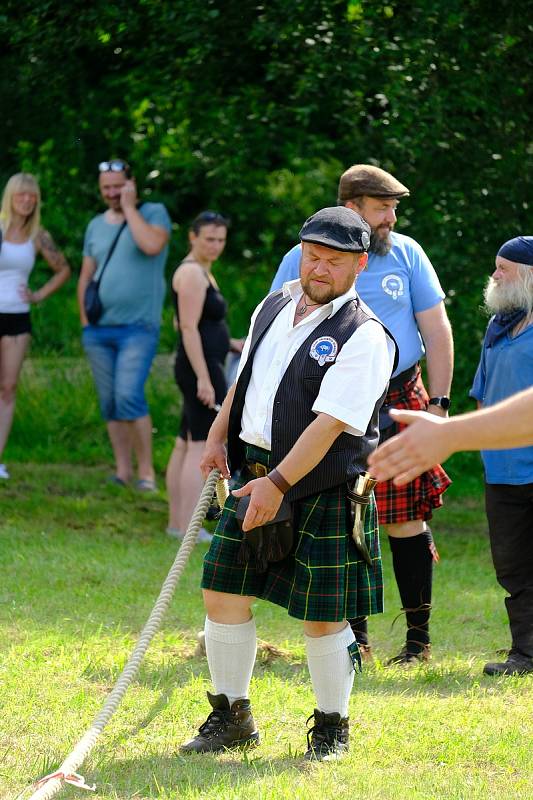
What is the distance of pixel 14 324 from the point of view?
29.8 feet

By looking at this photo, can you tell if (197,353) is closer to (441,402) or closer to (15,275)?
(15,275)

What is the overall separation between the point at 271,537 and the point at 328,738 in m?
0.71

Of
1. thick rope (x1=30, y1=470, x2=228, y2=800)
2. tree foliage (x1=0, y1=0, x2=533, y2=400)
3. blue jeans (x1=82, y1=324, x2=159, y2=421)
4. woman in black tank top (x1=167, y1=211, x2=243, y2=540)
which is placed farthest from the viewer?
blue jeans (x1=82, y1=324, x2=159, y2=421)

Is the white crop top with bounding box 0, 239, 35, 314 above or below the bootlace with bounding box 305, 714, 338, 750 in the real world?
above

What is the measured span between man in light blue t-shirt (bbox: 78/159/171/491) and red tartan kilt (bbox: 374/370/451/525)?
3.92 meters

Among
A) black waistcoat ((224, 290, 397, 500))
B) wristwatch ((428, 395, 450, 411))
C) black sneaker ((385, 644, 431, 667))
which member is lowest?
black sneaker ((385, 644, 431, 667))

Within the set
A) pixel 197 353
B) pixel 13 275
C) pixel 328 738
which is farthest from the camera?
pixel 13 275

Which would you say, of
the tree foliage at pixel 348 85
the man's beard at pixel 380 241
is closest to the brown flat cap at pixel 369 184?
the man's beard at pixel 380 241

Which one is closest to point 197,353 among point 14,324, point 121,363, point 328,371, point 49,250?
point 121,363

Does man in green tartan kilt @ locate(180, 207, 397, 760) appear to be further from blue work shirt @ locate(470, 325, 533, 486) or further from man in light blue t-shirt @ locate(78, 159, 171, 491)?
man in light blue t-shirt @ locate(78, 159, 171, 491)

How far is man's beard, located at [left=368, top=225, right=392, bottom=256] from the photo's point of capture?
526 cm

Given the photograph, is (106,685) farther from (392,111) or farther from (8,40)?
(8,40)

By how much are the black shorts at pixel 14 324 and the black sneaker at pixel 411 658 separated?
4518 millimetres

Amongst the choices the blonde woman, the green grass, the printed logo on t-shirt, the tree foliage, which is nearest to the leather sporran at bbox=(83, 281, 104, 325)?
the blonde woman
